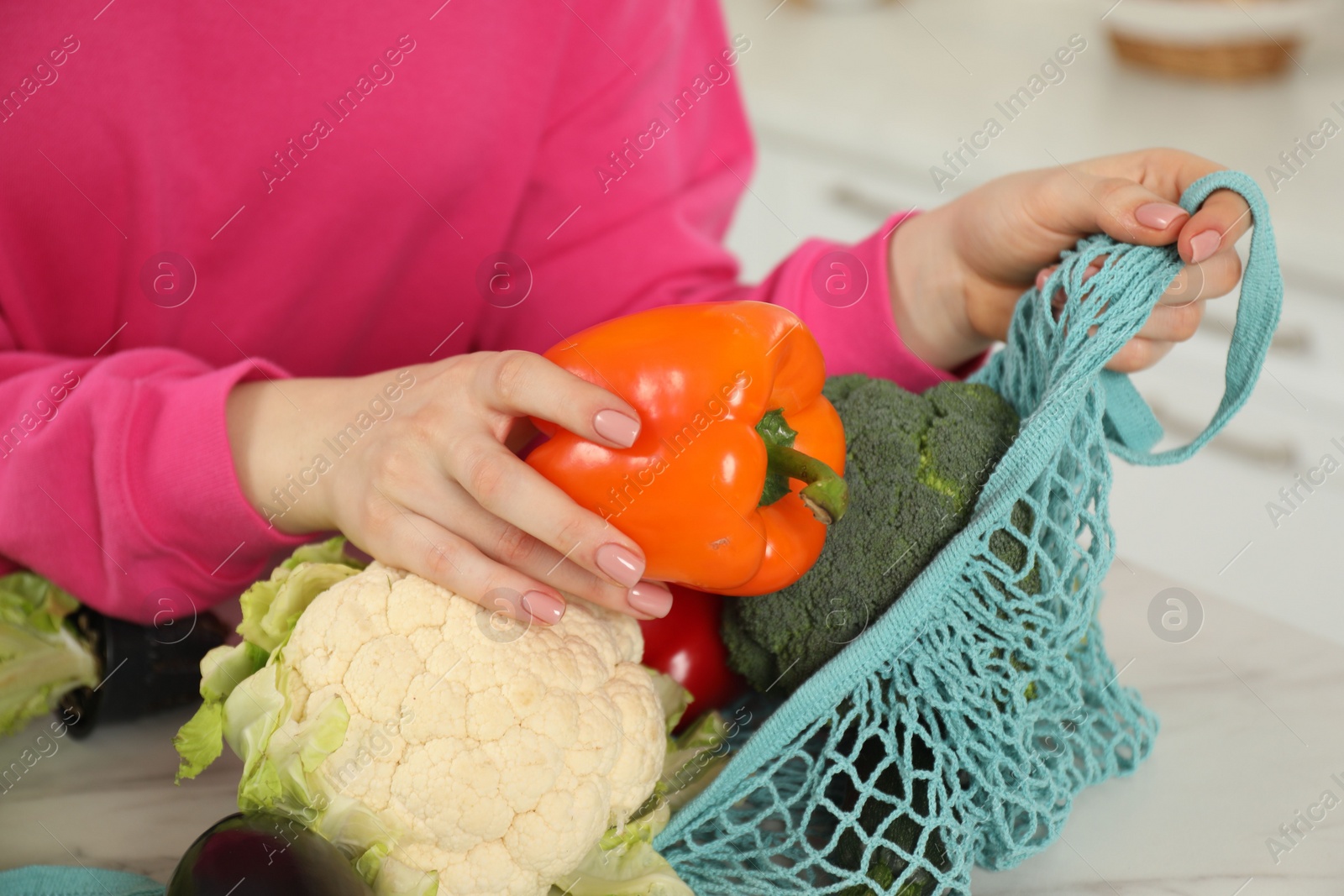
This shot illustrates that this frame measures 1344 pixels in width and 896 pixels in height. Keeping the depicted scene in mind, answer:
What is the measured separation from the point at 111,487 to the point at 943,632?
0.48 metres

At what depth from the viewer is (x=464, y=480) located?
0.53 m

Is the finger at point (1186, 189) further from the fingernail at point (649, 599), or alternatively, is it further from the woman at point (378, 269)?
the fingernail at point (649, 599)

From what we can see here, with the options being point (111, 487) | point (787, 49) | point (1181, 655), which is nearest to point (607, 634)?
point (111, 487)

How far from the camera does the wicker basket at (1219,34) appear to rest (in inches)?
61.1

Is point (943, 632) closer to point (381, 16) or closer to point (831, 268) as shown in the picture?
point (831, 268)

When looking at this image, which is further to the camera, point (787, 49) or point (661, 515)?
point (787, 49)

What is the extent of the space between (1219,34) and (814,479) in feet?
4.61

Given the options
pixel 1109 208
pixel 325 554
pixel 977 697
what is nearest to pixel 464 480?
pixel 325 554

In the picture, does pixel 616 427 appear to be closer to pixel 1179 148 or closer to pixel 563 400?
pixel 563 400

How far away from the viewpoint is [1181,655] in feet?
2.44

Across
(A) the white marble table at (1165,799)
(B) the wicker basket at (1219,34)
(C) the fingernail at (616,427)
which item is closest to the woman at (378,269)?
(C) the fingernail at (616,427)

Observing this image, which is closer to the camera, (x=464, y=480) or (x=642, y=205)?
(x=464, y=480)

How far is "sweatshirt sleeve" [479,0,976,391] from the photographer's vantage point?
84 centimetres

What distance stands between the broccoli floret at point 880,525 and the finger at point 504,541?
11 centimetres
